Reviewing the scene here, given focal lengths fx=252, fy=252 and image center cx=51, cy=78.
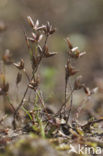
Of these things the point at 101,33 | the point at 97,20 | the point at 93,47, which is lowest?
the point at 93,47

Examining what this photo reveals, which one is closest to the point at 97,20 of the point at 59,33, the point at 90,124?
the point at 59,33

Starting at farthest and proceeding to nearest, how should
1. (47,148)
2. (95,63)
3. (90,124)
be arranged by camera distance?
(95,63) → (90,124) → (47,148)

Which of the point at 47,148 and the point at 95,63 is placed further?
the point at 95,63

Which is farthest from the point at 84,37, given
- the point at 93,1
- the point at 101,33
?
the point at 93,1

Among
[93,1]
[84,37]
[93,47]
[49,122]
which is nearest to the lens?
[49,122]

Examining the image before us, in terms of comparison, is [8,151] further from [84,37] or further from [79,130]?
[84,37]

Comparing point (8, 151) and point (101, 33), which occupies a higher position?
point (101, 33)

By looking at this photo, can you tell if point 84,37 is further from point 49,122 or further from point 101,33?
point 49,122
